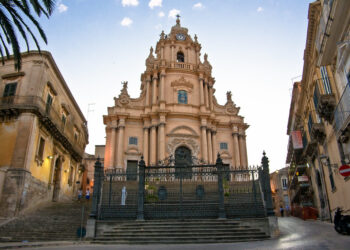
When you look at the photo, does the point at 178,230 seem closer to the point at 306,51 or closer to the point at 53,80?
the point at 306,51

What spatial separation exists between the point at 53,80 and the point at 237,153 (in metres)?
18.5

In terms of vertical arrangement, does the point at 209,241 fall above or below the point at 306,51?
below

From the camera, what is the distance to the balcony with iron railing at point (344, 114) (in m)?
11.3

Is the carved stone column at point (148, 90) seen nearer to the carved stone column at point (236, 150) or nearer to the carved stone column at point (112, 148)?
the carved stone column at point (112, 148)

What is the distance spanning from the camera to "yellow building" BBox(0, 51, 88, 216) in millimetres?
17672

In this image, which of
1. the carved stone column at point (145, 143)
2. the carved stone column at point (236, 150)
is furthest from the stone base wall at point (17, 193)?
the carved stone column at point (236, 150)

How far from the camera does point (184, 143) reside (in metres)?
27.9

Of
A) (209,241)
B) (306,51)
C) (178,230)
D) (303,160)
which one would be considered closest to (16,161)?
(178,230)

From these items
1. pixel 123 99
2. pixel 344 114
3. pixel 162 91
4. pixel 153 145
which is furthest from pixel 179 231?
pixel 123 99

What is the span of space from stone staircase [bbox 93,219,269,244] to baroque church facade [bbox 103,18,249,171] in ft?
44.3

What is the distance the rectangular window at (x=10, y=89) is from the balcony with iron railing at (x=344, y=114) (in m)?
20.2

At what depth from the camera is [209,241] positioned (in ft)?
34.6

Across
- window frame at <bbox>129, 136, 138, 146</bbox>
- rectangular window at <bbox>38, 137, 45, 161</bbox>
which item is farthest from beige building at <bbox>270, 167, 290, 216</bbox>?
rectangular window at <bbox>38, 137, 45, 161</bbox>

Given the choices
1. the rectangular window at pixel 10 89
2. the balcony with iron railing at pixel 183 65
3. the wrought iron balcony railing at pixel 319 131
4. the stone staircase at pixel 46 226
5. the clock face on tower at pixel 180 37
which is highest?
the clock face on tower at pixel 180 37
